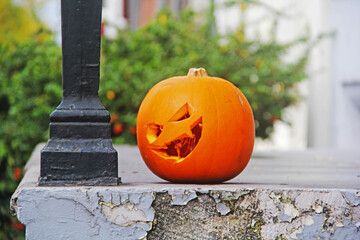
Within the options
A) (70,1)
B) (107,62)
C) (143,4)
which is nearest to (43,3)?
(143,4)

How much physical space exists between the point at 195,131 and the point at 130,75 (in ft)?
10.3

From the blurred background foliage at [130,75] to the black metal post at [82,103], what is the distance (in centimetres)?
258

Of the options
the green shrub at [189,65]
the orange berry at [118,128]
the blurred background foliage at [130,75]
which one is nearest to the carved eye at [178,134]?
the blurred background foliage at [130,75]

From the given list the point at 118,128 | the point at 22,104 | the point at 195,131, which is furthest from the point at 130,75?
the point at 195,131

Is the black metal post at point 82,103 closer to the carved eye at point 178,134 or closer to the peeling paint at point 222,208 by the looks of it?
the carved eye at point 178,134

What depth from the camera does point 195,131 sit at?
2.08 metres

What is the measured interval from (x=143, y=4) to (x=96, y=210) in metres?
12.4

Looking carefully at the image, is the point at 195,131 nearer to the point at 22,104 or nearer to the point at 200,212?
the point at 200,212

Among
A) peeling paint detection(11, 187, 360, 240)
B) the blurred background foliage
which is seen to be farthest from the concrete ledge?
the blurred background foliage

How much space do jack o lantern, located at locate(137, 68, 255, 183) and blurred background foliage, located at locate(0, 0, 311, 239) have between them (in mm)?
2579

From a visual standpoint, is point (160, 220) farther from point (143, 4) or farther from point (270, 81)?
point (143, 4)

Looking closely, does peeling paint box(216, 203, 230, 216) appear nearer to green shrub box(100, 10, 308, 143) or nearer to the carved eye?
the carved eye

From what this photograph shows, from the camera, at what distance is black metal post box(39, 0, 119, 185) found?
6.33ft

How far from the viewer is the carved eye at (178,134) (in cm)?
202
